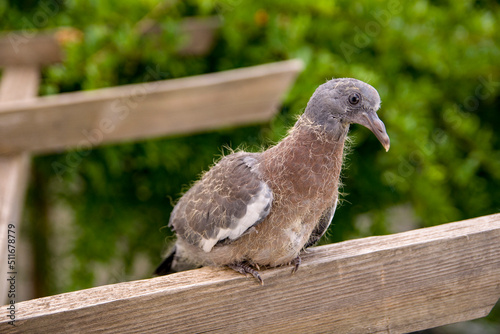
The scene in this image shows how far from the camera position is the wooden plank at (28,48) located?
3.00 meters

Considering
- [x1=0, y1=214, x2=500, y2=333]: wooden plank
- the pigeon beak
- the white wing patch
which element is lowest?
[x1=0, y1=214, x2=500, y2=333]: wooden plank

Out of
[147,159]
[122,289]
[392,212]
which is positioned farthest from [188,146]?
[122,289]

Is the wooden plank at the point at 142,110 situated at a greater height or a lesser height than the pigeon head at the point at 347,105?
lesser

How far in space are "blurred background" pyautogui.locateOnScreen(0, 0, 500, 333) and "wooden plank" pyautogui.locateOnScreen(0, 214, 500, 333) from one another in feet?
3.39

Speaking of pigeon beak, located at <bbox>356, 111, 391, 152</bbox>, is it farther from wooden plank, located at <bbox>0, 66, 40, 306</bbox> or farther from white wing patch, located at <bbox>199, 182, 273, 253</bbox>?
wooden plank, located at <bbox>0, 66, 40, 306</bbox>

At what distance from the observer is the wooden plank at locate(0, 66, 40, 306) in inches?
69.6

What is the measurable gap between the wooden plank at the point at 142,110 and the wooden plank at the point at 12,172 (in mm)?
82

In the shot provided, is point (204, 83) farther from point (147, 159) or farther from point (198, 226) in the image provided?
point (198, 226)

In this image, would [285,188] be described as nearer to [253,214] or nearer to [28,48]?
[253,214]

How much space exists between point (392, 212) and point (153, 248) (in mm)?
1366

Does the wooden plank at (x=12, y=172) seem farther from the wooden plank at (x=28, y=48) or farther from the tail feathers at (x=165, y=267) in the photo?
the tail feathers at (x=165, y=267)

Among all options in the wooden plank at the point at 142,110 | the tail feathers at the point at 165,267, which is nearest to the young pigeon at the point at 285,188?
the tail feathers at the point at 165,267

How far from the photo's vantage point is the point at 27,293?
388cm

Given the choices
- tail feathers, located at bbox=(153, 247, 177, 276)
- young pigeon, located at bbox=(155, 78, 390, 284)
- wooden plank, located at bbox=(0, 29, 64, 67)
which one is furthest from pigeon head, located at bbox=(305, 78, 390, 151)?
wooden plank, located at bbox=(0, 29, 64, 67)
